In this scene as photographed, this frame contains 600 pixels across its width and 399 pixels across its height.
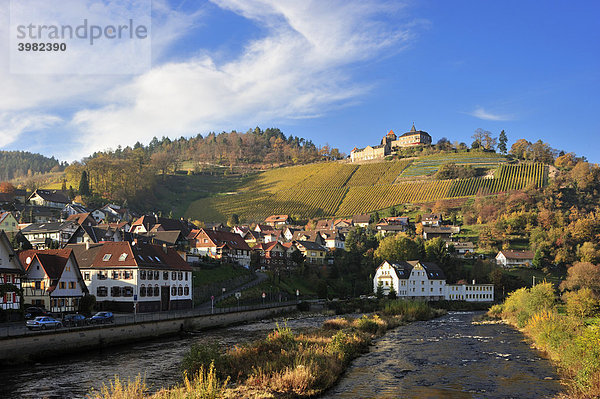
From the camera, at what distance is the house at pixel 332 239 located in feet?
438

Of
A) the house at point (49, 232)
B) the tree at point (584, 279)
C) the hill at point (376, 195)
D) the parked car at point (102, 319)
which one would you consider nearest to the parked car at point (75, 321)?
the parked car at point (102, 319)

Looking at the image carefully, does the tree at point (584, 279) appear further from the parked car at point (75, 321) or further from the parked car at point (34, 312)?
the parked car at point (34, 312)

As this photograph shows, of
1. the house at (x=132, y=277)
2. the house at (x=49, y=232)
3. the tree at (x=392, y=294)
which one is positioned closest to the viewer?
the house at (x=132, y=277)

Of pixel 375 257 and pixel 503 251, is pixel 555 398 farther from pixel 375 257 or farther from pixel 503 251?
pixel 503 251

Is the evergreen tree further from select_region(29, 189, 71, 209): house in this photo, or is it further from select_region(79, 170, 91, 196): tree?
select_region(29, 189, 71, 209): house

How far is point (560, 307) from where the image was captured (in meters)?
74.2

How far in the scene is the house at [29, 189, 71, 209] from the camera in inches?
5325

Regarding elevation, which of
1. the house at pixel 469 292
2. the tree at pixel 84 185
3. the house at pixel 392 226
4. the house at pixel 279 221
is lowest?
the house at pixel 469 292

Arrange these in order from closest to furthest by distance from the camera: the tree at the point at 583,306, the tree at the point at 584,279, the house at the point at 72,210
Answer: the tree at the point at 583,306
the tree at the point at 584,279
the house at the point at 72,210

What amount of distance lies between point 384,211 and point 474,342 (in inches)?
4714

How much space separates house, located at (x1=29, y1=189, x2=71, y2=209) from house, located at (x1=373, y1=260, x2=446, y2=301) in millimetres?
90540

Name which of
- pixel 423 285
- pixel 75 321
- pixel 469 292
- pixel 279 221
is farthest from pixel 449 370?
pixel 279 221

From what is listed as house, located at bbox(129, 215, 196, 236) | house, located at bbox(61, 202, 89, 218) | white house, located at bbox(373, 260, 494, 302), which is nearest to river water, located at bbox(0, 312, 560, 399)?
white house, located at bbox(373, 260, 494, 302)

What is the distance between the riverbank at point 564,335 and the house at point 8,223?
9499 centimetres
